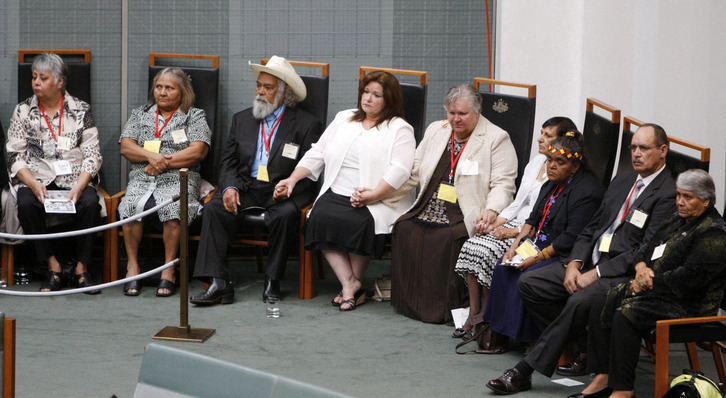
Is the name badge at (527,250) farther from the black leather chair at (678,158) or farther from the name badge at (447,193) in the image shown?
the name badge at (447,193)

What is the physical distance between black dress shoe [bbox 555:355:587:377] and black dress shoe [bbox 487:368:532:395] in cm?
31

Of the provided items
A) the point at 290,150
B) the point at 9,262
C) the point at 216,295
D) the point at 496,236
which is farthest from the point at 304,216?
the point at 9,262

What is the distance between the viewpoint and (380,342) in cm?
421

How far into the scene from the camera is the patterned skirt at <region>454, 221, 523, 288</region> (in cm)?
421

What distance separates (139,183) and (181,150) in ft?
1.03

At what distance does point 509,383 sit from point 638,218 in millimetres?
841

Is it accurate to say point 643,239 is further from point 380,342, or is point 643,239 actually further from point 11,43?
point 11,43

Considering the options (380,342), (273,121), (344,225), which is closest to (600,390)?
(380,342)

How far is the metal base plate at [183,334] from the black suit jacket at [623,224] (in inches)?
68.4

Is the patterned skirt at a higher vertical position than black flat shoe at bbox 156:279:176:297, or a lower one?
higher

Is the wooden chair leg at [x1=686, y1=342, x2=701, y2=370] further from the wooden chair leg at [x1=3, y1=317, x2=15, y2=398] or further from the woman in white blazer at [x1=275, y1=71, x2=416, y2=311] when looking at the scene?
the wooden chair leg at [x1=3, y1=317, x2=15, y2=398]

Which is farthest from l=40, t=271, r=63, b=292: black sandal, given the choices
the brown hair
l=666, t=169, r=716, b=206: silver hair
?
l=666, t=169, r=716, b=206: silver hair

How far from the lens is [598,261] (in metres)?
3.75

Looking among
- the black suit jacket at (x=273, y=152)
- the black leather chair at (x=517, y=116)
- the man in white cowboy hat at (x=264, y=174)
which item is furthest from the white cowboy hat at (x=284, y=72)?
the black leather chair at (x=517, y=116)
